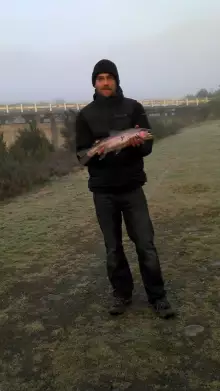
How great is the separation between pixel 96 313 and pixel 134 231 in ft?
2.64

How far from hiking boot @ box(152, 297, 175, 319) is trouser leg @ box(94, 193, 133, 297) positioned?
1.06 ft

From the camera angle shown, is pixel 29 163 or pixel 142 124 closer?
pixel 142 124

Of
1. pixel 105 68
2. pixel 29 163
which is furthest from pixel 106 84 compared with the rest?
pixel 29 163

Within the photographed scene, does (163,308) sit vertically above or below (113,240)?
below

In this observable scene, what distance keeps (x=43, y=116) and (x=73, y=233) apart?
30.8 m

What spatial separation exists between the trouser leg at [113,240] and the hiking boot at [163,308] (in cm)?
32

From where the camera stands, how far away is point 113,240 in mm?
4051

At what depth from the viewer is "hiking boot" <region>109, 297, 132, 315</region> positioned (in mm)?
4060

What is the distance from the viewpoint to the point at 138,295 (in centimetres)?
446

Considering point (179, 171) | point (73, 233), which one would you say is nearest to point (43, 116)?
point (179, 171)

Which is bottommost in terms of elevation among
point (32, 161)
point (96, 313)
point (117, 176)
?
point (32, 161)

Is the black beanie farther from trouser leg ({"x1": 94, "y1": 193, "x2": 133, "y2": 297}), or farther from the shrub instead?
the shrub

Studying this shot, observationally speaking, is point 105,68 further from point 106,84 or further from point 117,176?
point 117,176

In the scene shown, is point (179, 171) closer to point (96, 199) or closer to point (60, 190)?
point (60, 190)
